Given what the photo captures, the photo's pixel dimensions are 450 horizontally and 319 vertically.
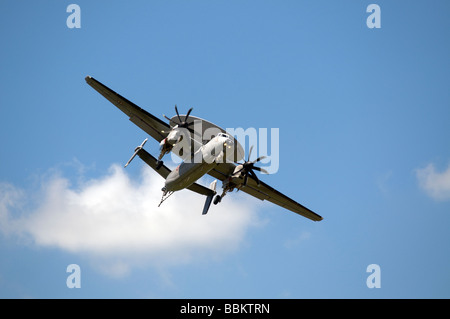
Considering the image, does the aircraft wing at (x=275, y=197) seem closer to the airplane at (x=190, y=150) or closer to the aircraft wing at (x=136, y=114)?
the airplane at (x=190, y=150)

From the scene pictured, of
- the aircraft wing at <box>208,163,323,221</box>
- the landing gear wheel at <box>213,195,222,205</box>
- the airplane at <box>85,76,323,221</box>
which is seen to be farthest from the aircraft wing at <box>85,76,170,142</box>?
the aircraft wing at <box>208,163,323,221</box>

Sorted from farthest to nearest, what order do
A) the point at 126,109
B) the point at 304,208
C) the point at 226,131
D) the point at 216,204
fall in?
1. the point at 304,208
2. the point at 216,204
3. the point at 126,109
4. the point at 226,131

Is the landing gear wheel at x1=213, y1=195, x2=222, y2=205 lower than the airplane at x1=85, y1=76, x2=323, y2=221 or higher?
lower

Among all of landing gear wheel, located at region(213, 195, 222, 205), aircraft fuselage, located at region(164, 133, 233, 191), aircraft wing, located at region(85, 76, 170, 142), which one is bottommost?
landing gear wheel, located at region(213, 195, 222, 205)

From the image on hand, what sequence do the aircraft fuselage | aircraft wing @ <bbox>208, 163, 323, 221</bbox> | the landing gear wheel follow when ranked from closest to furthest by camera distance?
1. the aircraft fuselage
2. the landing gear wheel
3. aircraft wing @ <bbox>208, 163, 323, 221</bbox>

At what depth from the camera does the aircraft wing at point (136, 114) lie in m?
35.8

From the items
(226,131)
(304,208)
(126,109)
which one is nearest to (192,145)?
(226,131)

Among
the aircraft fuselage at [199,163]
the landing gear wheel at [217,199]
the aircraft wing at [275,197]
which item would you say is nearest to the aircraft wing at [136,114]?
the aircraft fuselage at [199,163]

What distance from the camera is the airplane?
33.9 meters

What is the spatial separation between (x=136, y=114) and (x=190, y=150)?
16.8 ft

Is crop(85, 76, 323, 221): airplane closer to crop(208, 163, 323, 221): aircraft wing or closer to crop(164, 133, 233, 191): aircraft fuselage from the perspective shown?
crop(164, 133, 233, 191): aircraft fuselage

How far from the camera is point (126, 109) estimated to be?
121 feet
